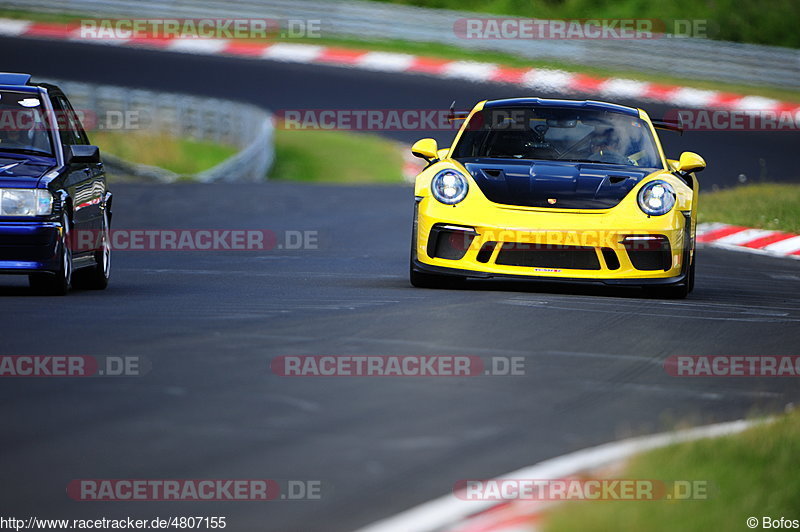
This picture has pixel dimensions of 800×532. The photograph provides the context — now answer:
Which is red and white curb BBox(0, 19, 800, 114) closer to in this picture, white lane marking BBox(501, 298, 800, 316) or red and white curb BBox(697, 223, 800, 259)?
red and white curb BBox(697, 223, 800, 259)

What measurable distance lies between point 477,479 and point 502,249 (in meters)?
5.04

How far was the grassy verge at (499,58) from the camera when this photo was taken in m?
31.7

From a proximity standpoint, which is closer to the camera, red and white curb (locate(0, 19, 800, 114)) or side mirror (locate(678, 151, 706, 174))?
side mirror (locate(678, 151, 706, 174))

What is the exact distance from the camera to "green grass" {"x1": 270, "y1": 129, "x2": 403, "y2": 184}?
25.8m

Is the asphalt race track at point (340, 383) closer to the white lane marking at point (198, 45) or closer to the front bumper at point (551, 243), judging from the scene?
the front bumper at point (551, 243)

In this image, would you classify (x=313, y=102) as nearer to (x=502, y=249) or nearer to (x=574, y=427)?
(x=502, y=249)

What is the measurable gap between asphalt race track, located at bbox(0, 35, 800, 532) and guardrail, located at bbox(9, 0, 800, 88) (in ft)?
60.8

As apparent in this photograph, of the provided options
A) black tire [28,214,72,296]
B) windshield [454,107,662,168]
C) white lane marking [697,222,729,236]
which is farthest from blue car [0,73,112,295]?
white lane marking [697,222,729,236]

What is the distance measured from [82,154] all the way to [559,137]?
3358 millimetres

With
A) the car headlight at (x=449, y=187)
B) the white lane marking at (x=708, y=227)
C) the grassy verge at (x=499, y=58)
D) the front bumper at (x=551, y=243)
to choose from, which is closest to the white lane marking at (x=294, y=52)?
→ the grassy verge at (x=499, y=58)

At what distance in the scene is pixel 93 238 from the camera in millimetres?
10781

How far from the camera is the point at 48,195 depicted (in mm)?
9664

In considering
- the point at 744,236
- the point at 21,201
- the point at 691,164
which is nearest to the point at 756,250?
the point at 744,236

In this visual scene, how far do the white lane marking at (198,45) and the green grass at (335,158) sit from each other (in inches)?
261
